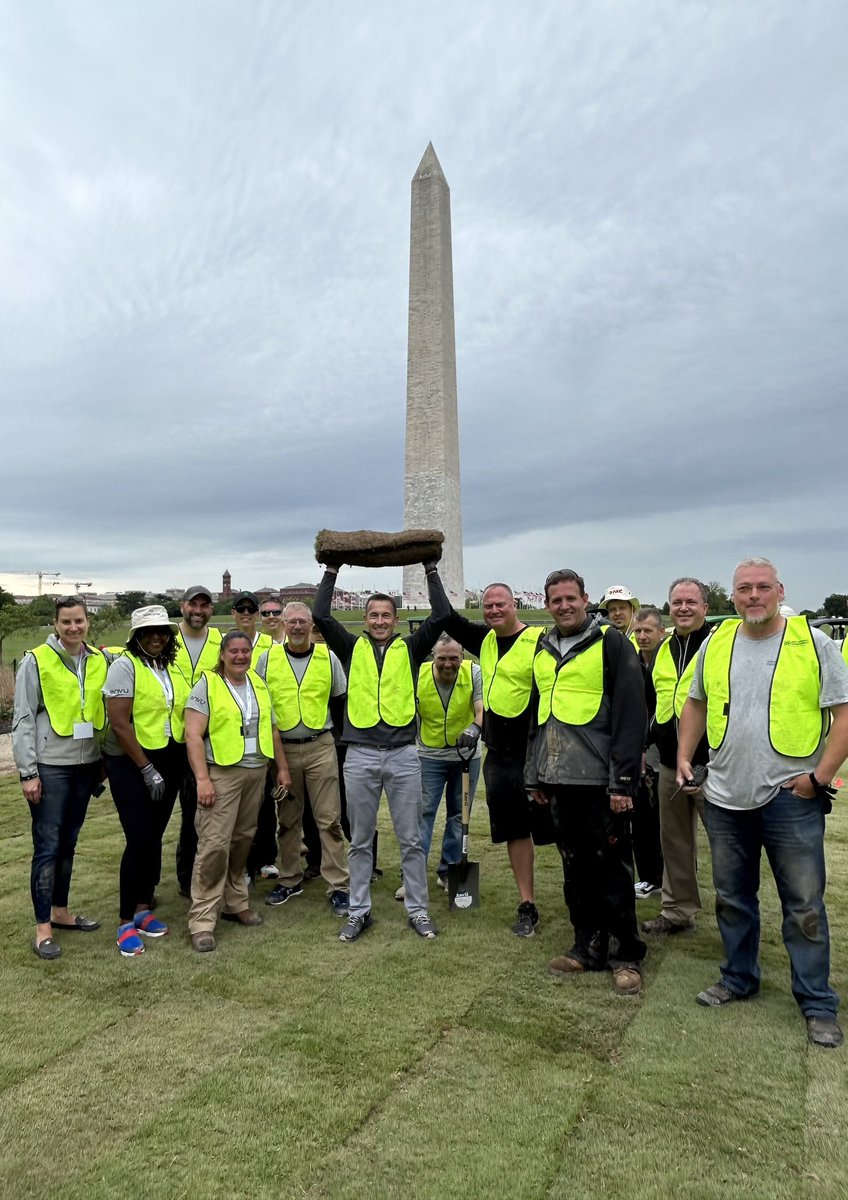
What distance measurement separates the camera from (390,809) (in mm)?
4191

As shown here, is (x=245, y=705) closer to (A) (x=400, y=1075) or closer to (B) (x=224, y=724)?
(B) (x=224, y=724)

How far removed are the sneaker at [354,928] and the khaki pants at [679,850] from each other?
1.64m

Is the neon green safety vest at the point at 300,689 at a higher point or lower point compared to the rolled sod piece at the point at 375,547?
lower

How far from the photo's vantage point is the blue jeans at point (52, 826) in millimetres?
3928

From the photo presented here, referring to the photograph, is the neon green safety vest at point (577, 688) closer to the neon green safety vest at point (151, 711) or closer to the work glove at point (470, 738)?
the work glove at point (470, 738)

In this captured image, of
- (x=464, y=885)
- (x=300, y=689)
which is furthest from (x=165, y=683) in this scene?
(x=464, y=885)

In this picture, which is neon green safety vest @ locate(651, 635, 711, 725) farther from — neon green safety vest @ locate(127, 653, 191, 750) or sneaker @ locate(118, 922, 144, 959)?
sneaker @ locate(118, 922, 144, 959)

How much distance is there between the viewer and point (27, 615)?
15352 millimetres

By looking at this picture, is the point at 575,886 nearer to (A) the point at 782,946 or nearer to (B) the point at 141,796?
(A) the point at 782,946

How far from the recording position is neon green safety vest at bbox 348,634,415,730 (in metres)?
4.23

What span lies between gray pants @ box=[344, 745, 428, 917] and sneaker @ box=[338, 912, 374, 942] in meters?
0.10

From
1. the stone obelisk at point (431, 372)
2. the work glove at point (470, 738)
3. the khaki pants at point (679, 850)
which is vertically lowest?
the khaki pants at point (679, 850)

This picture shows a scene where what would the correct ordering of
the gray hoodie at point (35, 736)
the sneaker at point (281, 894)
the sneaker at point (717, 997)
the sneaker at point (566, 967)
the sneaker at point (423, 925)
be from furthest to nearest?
the sneaker at point (281, 894) < the sneaker at point (423, 925) < the gray hoodie at point (35, 736) < the sneaker at point (566, 967) < the sneaker at point (717, 997)

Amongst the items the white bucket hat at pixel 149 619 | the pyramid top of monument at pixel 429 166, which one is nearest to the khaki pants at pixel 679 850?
the white bucket hat at pixel 149 619
